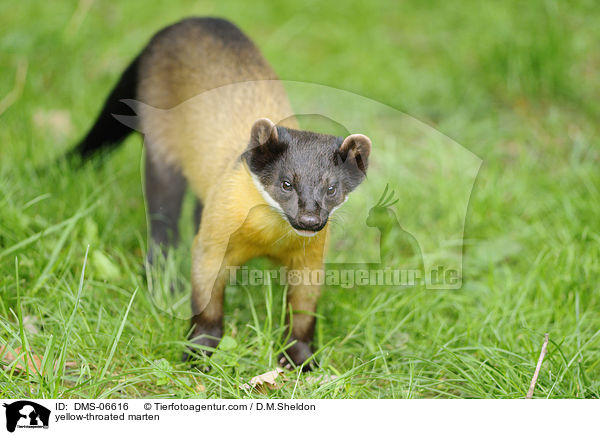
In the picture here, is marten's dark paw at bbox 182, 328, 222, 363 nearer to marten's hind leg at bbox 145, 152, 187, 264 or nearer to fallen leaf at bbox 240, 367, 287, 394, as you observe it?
fallen leaf at bbox 240, 367, 287, 394

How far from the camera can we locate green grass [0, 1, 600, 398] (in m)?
3.40

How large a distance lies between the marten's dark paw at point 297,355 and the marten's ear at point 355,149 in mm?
1120

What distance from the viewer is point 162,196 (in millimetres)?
4480

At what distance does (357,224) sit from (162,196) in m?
1.29

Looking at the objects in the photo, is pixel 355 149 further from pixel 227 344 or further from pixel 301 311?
pixel 227 344

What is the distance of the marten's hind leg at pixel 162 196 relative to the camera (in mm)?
4402

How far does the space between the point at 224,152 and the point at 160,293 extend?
0.88m

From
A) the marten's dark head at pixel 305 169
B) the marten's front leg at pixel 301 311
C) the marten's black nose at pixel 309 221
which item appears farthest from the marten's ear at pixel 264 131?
the marten's front leg at pixel 301 311
